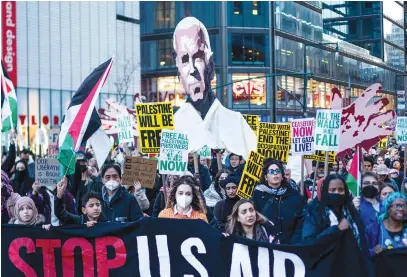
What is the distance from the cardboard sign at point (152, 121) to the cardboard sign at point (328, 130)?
2.54 metres

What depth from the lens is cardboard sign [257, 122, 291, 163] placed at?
12672 millimetres

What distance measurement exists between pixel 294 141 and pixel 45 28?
42063 mm

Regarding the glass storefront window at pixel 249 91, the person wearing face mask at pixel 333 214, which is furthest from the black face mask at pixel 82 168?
the glass storefront window at pixel 249 91

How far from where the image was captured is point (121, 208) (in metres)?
9.48

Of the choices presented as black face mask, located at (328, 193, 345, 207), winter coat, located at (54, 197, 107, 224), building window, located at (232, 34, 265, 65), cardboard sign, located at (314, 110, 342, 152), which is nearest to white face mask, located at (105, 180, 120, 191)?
winter coat, located at (54, 197, 107, 224)

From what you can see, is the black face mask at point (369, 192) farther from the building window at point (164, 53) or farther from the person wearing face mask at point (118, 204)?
the building window at point (164, 53)

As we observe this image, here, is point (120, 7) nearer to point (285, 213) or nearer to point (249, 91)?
point (249, 91)

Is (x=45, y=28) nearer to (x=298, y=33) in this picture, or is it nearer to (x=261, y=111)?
(x=261, y=111)

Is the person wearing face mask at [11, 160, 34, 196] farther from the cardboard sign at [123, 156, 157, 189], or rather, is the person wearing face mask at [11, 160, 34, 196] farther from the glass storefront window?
the glass storefront window

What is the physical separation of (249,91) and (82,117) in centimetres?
5198

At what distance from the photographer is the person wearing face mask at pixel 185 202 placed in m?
8.44

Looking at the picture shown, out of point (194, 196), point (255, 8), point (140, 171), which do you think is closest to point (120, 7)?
point (255, 8)

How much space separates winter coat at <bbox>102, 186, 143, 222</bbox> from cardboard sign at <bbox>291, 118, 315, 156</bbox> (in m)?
3.50

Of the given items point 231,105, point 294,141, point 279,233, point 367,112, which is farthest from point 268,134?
point 231,105
